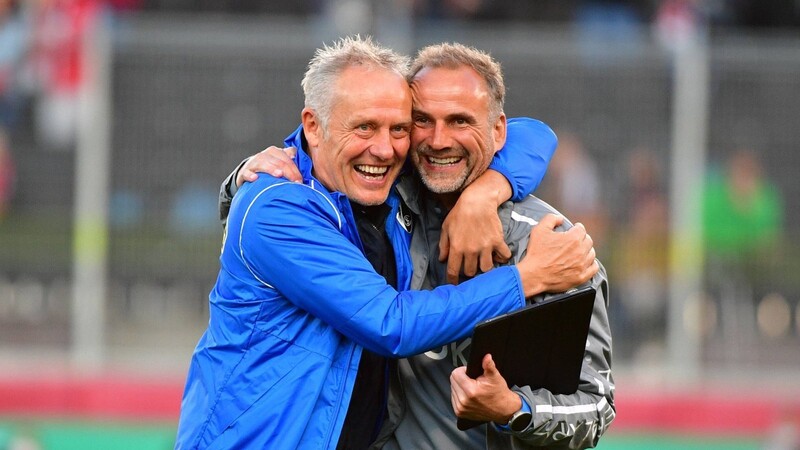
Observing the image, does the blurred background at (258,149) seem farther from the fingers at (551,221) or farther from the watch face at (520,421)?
the watch face at (520,421)

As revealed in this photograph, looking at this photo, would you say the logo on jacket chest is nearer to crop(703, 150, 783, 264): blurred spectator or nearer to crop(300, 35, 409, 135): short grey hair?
crop(300, 35, 409, 135): short grey hair

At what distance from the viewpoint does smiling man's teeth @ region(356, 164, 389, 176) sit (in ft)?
13.9

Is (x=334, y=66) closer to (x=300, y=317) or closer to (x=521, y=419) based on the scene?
(x=300, y=317)

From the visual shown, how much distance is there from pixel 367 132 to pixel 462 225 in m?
0.41

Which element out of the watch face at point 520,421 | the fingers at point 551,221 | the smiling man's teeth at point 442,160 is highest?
the smiling man's teeth at point 442,160

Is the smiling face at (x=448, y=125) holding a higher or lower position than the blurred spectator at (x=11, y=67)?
higher

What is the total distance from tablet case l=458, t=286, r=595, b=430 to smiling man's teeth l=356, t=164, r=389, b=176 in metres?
0.64

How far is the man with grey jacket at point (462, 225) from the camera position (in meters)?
4.19

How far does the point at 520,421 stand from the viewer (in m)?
3.98

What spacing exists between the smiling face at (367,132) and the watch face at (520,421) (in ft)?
2.57

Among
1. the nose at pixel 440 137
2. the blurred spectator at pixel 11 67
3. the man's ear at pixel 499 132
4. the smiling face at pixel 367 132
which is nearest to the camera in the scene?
the smiling face at pixel 367 132

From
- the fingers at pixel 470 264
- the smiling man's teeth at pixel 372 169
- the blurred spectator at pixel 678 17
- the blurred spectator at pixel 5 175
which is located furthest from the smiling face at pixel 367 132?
the blurred spectator at pixel 678 17

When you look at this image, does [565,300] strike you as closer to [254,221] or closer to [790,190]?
[254,221]

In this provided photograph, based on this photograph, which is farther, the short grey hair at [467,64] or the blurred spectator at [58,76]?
the blurred spectator at [58,76]
